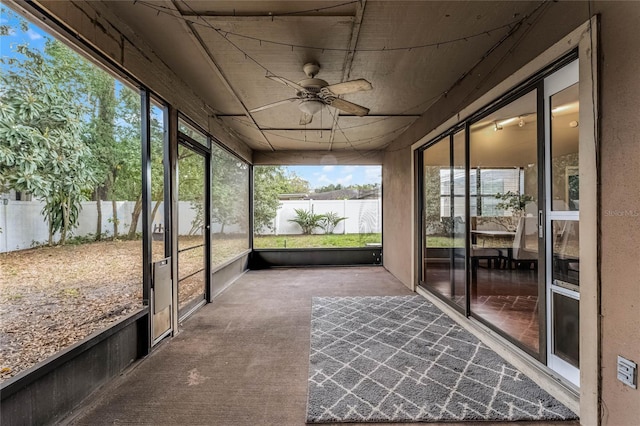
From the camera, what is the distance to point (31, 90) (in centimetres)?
172

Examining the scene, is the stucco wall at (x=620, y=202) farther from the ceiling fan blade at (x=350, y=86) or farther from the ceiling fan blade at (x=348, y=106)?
the ceiling fan blade at (x=348, y=106)

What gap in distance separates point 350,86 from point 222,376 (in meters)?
2.57

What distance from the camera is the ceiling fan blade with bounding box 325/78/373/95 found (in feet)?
8.09

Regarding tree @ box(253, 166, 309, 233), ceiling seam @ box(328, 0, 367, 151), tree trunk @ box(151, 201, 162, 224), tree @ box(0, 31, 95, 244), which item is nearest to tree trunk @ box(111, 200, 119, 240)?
tree @ box(0, 31, 95, 244)

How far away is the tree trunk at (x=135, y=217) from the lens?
262cm

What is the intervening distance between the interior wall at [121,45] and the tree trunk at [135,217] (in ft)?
3.47

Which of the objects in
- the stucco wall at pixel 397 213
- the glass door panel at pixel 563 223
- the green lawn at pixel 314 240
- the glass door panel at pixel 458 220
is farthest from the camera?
the green lawn at pixel 314 240

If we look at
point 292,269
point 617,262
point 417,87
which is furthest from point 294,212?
point 617,262

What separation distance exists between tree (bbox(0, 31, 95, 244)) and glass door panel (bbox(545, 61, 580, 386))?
329 cm

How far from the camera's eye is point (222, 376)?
231cm

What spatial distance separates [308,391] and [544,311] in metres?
1.83

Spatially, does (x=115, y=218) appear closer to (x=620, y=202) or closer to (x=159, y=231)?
(x=159, y=231)

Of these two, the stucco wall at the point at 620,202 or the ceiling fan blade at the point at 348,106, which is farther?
the ceiling fan blade at the point at 348,106

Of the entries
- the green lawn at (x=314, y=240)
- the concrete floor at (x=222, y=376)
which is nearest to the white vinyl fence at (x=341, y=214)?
A: the green lawn at (x=314, y=240)
